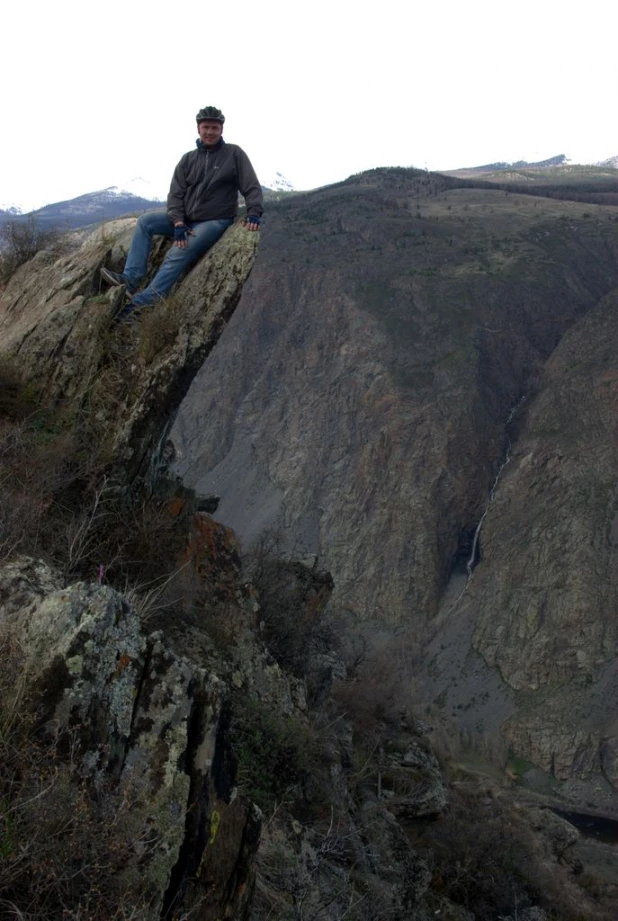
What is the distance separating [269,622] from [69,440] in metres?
4.24

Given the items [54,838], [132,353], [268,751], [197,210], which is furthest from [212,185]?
[54,838]

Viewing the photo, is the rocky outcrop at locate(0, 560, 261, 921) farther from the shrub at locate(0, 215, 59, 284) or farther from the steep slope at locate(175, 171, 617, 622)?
the steep slope at locate(175, 171, 617, 622)

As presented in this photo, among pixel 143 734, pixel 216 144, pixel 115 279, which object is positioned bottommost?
pixel 143 734

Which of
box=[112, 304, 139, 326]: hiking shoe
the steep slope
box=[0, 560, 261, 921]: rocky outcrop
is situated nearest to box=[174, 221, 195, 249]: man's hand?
box=[112, 304, 139, 326]: hiking shoe

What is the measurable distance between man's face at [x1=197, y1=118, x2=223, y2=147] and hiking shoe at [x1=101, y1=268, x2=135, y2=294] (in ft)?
4.96

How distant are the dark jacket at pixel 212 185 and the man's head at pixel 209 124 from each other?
11cm

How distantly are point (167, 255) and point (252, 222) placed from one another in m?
0.89

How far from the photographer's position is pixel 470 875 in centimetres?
1122

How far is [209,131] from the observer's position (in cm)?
594

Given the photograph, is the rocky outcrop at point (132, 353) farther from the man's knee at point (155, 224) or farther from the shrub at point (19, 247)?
the shrub at point (19, 247)

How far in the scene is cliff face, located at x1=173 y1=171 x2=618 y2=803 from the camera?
47.8 meters

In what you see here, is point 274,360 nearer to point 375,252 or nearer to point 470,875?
point 375,252

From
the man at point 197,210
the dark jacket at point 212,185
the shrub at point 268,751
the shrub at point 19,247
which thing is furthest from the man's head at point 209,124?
the shrub at point 268,751

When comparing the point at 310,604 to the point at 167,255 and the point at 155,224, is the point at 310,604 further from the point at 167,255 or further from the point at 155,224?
the point at 155,224
